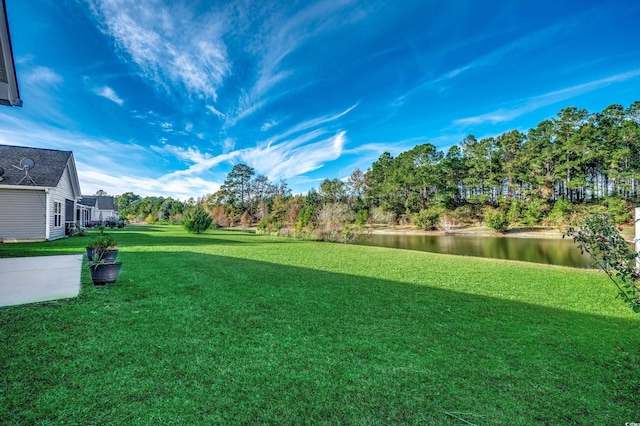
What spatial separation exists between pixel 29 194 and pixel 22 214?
2.84 ft

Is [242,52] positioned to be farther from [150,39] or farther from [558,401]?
[558,401]

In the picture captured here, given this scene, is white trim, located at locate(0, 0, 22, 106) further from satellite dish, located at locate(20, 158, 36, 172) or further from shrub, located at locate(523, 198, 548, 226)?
shrub, located at locate(523, 198, 548, 226)

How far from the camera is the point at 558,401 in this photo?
1.82m

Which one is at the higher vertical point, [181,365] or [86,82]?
[86,82]

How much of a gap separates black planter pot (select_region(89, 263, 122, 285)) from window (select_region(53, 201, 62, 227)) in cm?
1145

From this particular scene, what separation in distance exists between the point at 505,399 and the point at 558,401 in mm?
365

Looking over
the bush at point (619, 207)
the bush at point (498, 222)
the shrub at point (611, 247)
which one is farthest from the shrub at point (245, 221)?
the bush at point (619, 207)

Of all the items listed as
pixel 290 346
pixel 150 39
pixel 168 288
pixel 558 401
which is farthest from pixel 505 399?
pixel 150 39

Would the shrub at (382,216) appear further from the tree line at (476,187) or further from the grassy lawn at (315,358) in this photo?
the grassy lawn at (315,358)

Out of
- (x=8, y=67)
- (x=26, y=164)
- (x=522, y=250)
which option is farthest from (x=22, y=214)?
(x=522, y=250)

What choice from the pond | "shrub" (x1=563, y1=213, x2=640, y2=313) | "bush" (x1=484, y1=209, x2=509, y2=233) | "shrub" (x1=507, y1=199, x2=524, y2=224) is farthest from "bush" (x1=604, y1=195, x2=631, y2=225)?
"shrub" (x1=563, y1=213, x2=640, y2=313)

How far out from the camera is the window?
39.8 feet

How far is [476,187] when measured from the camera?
38.5m

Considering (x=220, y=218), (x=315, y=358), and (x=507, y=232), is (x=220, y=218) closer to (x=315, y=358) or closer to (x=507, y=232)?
(x=507, y=232)
